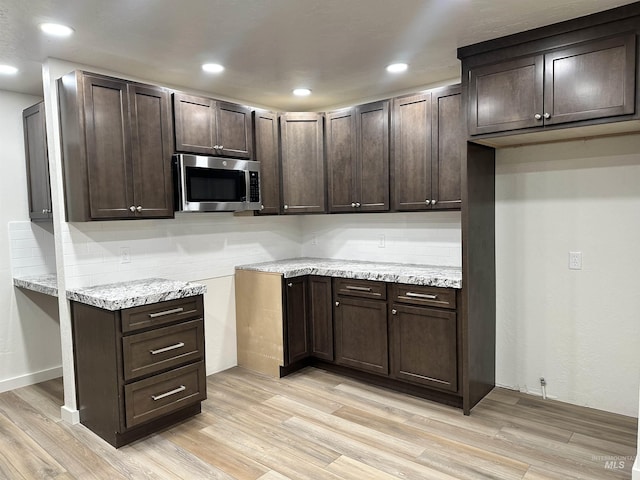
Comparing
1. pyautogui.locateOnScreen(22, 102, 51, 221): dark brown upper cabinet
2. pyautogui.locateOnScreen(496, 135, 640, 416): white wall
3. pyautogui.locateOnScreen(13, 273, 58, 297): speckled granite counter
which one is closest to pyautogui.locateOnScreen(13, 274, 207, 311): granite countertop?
pyautogui.locateOnScreen(13, 273, 58, 297): speckled granite counter

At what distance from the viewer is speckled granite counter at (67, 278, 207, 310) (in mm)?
2662

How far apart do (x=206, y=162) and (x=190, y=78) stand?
0.69 meters

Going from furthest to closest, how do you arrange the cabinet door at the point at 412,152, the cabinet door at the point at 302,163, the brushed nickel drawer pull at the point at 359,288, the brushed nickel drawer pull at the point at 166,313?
the cabinet door at the point at 302,163
the brushed nickel drawer pull at the point at 359,288
the cabinet door at the point at 412,152
the brushed nickel drawer pull at the point at 166,313

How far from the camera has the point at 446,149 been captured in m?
3.30

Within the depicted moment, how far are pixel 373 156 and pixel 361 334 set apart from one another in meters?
1.49

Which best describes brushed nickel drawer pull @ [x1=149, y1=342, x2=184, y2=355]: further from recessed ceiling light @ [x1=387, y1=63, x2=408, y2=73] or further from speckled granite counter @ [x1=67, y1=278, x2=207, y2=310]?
recessed ceiling light @ [x1=387, y1=63, x2=408, y2=73]

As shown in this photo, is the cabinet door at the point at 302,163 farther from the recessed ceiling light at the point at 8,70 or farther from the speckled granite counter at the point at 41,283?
the recessed ceiling light at the point at 8,70

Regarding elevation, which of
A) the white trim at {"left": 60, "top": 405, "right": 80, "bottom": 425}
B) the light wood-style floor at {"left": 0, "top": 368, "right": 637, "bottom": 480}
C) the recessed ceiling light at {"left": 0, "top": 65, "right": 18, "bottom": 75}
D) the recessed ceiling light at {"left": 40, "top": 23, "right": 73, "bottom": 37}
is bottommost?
the light wood-style floor at {"left": 0, "top": 368, "right": 637, "bottom": 480}

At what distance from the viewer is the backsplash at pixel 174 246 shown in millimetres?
3145

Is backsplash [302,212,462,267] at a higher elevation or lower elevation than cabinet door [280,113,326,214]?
lower

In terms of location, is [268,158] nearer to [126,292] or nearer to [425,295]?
[126,292]

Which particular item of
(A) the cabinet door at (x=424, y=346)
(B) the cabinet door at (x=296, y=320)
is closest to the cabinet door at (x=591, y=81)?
(A) the cabinet door at (x=424, y=346)

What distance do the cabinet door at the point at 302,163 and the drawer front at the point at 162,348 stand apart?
59.6 inches

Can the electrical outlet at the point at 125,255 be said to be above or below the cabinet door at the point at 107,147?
below
